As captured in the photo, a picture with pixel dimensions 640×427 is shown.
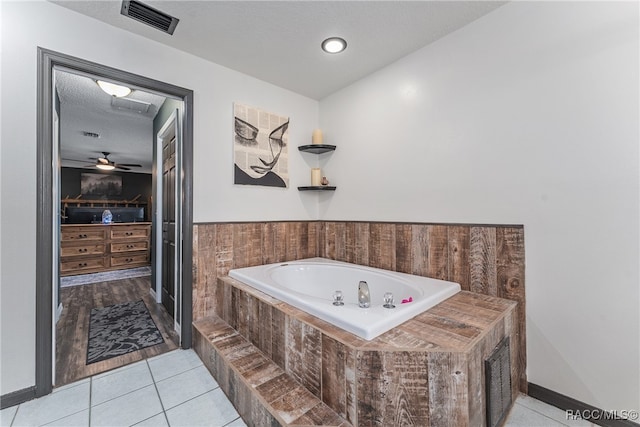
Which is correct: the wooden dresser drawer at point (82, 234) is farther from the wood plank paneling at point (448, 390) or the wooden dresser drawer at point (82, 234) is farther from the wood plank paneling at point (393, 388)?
the wood plank paneling at point (448, 390)

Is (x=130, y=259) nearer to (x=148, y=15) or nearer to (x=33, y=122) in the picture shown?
(x=33, y=122)

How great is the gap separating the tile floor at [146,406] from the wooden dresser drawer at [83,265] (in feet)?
12.7

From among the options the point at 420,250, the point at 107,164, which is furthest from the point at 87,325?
the point at 107,164

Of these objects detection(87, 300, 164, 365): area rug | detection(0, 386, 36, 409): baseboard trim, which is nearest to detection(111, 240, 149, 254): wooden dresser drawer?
detection(87, 300, 164, 365): area rug

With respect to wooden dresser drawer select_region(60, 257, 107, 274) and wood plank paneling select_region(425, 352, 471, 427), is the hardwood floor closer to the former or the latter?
wooden dresser drawer select_region(60, 257, 107, 274)

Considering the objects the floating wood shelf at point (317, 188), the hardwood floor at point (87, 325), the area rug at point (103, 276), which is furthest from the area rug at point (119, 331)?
the floating wood shelf at point (317, 188)

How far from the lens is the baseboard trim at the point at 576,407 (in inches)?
52.3

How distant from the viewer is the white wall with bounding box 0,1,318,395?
1513 mm

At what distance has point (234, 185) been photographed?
8.03 feet

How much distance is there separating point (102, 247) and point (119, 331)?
3214 millimetres

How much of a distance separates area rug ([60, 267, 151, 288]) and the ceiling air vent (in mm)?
4035

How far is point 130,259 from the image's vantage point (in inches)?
203

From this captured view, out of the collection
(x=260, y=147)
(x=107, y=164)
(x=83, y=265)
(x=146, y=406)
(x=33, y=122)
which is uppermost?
(x=107, y=164)

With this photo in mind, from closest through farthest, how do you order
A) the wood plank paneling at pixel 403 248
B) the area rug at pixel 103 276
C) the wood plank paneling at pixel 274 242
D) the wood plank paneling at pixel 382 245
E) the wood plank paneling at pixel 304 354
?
the wood plank paneling at pixel 304 354 < the wood plank paneling at pixel 403 248 < the wood plank paneling at pixel 382 245 < the wood plank paneling at pixel 274 242 < the area rug at pixel 103 276
